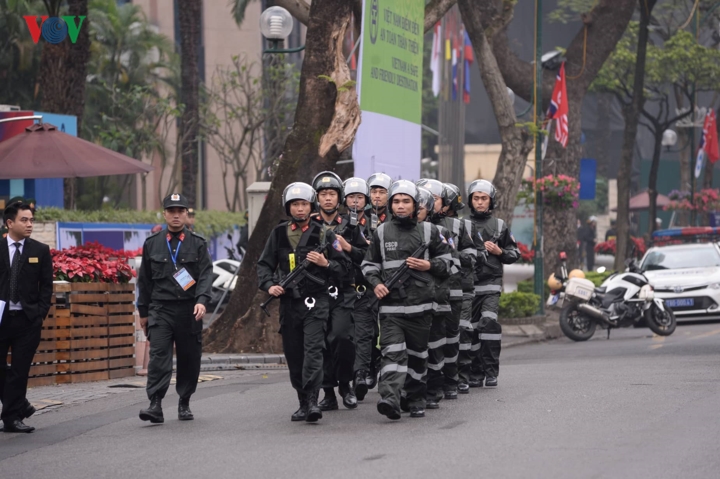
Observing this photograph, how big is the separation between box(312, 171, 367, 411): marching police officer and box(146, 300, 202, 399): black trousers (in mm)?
1115

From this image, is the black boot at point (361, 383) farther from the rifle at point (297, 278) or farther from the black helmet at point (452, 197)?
the black helmet at point (452, 197)

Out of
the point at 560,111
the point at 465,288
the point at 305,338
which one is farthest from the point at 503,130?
the point at 305,338

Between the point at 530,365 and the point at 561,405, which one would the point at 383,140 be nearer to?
the point at 530,365

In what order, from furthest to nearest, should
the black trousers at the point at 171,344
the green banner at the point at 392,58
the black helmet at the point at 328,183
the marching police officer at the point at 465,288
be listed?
the green banner at the point at 392,58
the marching police officer at the point at 465,288
the black helmet at the point at 328,183
the black trousers at the point at 171,344

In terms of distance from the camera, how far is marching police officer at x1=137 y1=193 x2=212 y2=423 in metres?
10.9

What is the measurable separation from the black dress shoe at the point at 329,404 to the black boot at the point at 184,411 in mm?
1125

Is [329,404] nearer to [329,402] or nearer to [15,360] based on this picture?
[329,402]

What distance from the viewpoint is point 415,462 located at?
27.6 feet

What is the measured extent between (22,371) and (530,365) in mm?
7121

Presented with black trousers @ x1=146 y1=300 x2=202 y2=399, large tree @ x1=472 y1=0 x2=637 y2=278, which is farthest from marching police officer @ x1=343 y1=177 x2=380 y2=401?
large tree @ x1=472 y1=0 x2=637 y2=278

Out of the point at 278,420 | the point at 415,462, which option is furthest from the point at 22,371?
the point at 415,462

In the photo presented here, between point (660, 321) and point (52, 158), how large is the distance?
10004 mm

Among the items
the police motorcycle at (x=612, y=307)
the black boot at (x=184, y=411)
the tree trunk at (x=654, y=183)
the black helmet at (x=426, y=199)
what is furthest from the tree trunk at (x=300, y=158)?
the tree trunk at (x=654, y=183)

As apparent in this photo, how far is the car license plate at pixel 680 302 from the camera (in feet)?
77.4
